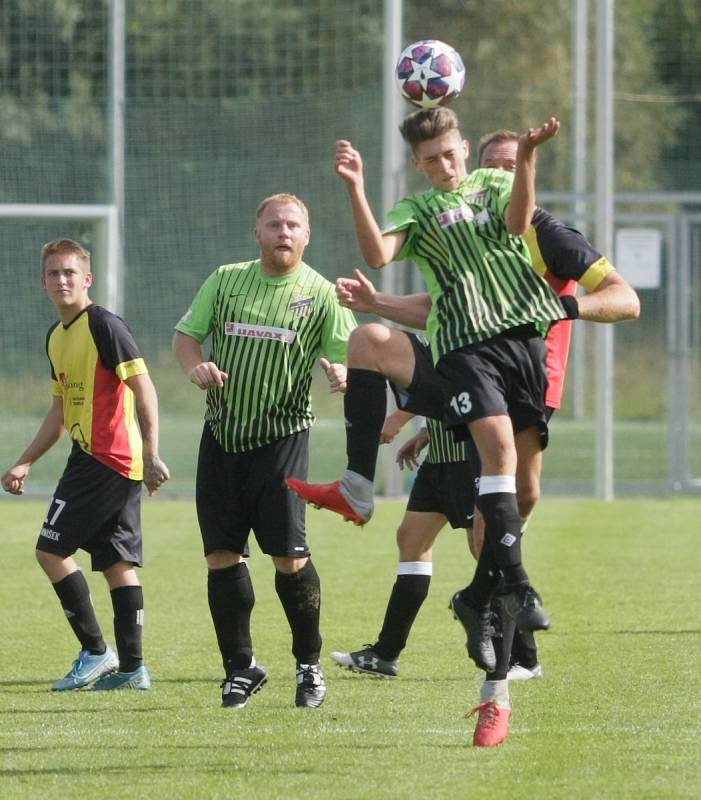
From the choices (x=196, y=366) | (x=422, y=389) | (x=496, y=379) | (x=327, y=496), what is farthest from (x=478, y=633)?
(x=196, y=366)

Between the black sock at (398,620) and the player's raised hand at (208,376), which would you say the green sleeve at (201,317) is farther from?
the black sock at (398,620)

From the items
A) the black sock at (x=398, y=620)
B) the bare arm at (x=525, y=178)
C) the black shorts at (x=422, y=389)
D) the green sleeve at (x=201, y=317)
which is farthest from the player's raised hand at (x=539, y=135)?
the black sock at (x=398, y=620)

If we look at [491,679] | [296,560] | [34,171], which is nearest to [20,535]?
[34,171]

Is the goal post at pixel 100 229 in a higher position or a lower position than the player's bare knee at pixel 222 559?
higher

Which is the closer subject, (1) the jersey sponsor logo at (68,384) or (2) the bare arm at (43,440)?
(1) the jersey sponsor logo at (68,384)

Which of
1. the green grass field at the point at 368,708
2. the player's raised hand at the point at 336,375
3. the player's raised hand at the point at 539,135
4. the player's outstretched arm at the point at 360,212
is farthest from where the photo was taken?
the player's raised hand at the point at 336,375

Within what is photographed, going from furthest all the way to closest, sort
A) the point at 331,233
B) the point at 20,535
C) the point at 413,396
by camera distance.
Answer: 1. the point at 331,233
2. the point at 20,535
3. the point at 413,396

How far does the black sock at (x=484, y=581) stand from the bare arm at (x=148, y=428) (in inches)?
63.3

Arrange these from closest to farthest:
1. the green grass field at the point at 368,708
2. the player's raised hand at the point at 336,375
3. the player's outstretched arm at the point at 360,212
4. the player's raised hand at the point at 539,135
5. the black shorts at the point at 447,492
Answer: the green grass field at the point at 368,708 → the player's raised hand at the point at 539,135 → the player's outstretched arm at the point at 360,212 → the player's raised hand at the point at 336,375 → the black shorts at the point at 447,492

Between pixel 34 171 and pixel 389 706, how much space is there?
40.1 feet

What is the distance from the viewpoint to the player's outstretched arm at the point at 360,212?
555 centimetres

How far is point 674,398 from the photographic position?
17938mm

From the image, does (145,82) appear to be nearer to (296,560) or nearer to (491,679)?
(296,560)

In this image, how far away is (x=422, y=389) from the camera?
6.34m
